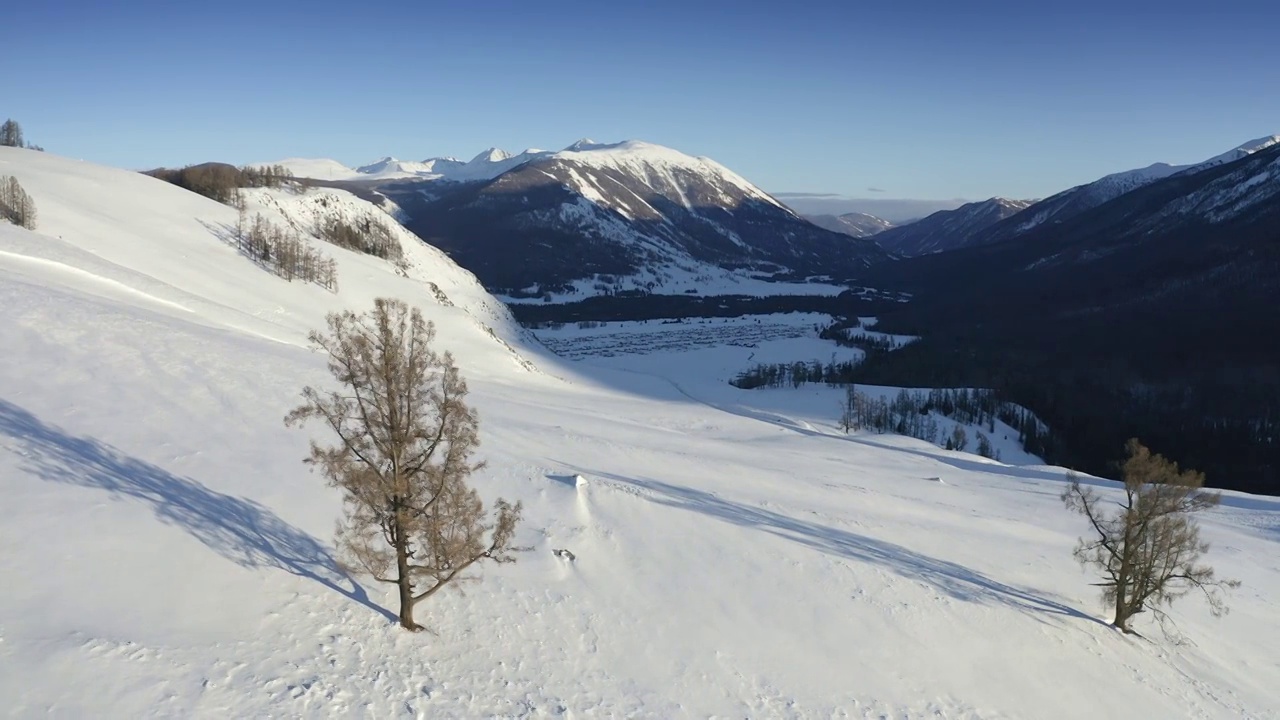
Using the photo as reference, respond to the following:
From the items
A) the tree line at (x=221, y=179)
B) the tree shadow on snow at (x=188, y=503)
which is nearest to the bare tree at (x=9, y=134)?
the tree line at (x=221, y=179)

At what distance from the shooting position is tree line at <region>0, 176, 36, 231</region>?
186ft

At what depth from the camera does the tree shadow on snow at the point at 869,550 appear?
31047 mm

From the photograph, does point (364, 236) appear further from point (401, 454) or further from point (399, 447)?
point (399, 447)

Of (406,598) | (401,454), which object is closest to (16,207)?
(406,598)

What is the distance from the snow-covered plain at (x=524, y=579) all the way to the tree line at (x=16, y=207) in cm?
1065

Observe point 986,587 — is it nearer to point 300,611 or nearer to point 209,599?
point 300,611

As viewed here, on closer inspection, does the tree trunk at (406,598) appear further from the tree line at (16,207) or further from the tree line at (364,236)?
the tree line at (364,236)

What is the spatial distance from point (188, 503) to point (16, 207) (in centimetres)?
5533

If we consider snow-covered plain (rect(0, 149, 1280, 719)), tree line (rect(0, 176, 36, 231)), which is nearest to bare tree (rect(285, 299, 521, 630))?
snow-covered plain (rect(0, 149, 1280, 719))

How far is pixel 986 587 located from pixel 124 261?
6972 centimetres

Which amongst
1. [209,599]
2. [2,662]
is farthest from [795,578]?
[2,662]

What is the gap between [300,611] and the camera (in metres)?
Result: 18.8

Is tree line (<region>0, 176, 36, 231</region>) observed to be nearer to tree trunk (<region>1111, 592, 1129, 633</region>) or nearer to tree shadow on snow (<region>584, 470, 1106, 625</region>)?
tree shadow on snow (<region>584, 470, 1106, 625</region>)

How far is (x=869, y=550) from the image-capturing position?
32906 mm
